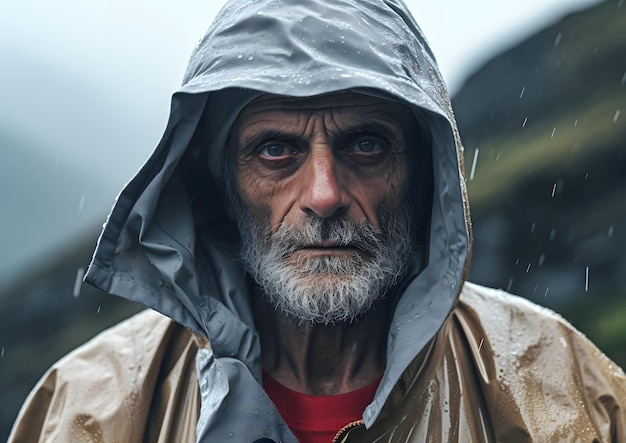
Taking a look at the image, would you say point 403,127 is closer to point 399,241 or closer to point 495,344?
point 399,241

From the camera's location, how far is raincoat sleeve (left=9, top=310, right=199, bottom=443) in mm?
2896

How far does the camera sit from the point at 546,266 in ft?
29.7

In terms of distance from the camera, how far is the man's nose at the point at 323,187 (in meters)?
2.68

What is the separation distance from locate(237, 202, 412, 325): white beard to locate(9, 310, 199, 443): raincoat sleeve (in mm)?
365

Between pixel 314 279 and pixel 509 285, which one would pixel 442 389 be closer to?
pixel 314 279

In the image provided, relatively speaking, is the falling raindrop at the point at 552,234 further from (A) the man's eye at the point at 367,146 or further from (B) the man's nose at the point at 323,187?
(B) the man's nose at the point at 323,187

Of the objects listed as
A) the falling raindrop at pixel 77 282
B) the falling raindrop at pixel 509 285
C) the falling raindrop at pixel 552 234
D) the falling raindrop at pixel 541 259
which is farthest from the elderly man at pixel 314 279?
the falling raindrop at pixel 77 282

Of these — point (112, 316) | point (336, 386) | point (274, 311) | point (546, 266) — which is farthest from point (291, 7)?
point (112, 316)

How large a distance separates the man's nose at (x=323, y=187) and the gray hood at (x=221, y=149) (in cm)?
26

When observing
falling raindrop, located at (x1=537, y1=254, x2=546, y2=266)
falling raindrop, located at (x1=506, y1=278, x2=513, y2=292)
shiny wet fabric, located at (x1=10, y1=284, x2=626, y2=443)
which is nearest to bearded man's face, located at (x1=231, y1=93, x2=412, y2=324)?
shiny wet fabric, located at (x1=10, y1=284, x2=626, y2=443)

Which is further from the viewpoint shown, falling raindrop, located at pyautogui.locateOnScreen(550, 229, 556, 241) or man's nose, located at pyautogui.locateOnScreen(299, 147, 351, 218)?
falling raindrop, located at pyautogui.locateOnScreen(550, 229, 556, 241)

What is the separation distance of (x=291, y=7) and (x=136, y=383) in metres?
1.32

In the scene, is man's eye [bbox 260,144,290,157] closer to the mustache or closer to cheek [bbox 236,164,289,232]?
cheek [bbox 236,164,289,232]

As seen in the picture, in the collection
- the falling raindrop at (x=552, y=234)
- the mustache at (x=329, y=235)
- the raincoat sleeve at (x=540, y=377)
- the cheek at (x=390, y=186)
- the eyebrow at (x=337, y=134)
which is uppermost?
the eyebrow at (x=337, y=134)
